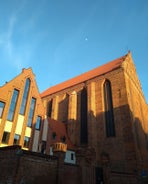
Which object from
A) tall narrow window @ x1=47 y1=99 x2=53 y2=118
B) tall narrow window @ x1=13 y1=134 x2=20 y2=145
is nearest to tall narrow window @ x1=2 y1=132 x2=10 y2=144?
tall narrow window @ x1=13 y1=134 x2=20 y2=145

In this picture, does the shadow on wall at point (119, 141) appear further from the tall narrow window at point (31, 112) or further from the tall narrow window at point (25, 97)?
the tall narrow window at point (25, 97)

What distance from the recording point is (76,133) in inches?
1075

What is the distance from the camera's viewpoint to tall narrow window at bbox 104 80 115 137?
24075 millimetres

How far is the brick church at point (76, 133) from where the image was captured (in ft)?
28.7

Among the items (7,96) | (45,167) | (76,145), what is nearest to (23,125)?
(7,96)

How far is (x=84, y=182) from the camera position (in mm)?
10008

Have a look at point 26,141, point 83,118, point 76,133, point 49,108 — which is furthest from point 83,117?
point 26,141

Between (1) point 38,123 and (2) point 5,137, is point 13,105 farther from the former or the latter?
(1) point 38,123

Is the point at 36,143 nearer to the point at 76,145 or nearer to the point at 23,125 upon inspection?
the point at 23,125

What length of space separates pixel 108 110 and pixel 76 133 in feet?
20.6

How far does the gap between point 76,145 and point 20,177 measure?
19353mm

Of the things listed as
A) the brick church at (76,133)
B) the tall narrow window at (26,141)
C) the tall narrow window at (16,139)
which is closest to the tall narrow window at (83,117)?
the brick church at (76,133)

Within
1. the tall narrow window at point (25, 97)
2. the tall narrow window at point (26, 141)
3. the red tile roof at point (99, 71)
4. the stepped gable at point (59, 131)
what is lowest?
the tall narrow window at point (26, 141)

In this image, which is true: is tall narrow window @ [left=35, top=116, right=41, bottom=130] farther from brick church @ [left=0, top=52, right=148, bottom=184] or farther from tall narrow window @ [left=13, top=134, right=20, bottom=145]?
tall narrow window @ [left=13, top=134, right=20, bottom=145]
